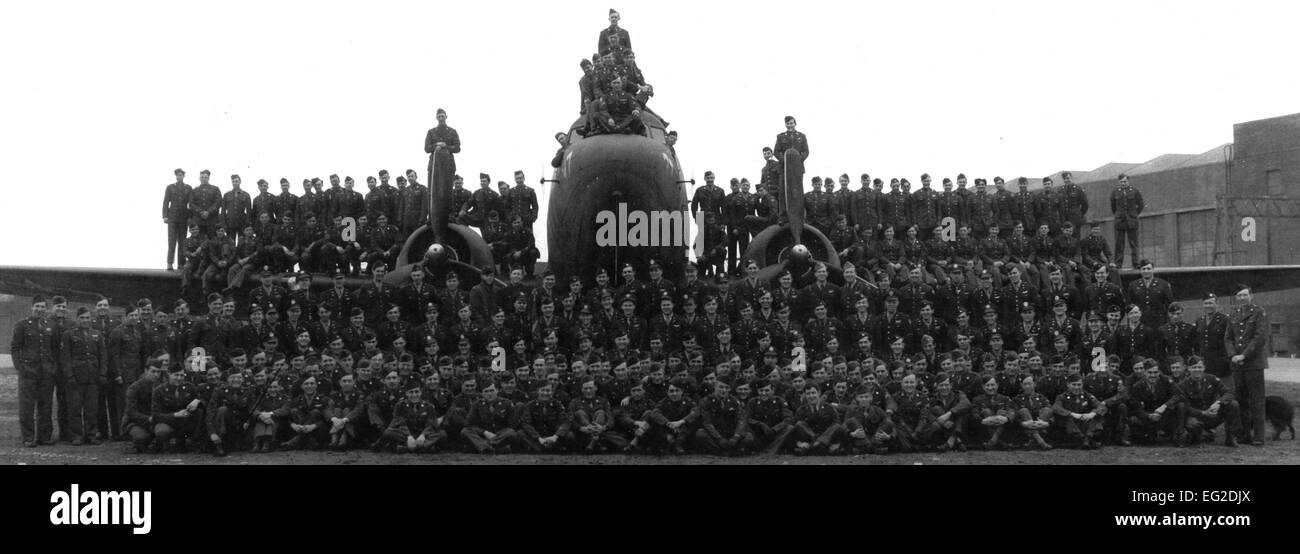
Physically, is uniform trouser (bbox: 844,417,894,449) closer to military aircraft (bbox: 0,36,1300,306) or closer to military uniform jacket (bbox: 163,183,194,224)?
military aircraft (bbox: 0,36,1300,306)

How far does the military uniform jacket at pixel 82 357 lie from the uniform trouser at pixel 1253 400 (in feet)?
40.4

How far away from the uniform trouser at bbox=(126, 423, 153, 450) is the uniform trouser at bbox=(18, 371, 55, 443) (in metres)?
1.52

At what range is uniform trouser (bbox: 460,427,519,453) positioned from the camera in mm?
10500

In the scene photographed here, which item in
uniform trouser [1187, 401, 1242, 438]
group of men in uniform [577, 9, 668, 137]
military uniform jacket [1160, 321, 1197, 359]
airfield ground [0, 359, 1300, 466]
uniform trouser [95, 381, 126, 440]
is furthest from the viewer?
group of men in uniform [577, 9, 668, 137]

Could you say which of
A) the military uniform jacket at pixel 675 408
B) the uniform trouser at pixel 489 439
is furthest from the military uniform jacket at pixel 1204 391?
the uniform trouser at pixel 489 439

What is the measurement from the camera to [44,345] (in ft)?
38.5

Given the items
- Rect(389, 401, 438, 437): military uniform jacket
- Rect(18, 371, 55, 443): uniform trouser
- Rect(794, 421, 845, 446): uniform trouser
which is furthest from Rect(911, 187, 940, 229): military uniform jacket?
Rect(18, 371, 55, 443): uniform trouser

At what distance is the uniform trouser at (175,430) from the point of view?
35.4 feet

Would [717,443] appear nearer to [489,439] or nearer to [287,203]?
[489,439]

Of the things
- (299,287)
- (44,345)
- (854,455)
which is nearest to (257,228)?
(299,287)

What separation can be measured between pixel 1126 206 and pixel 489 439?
1134 cm

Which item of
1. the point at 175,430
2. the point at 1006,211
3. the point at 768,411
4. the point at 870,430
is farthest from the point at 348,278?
the point at 1006,211
